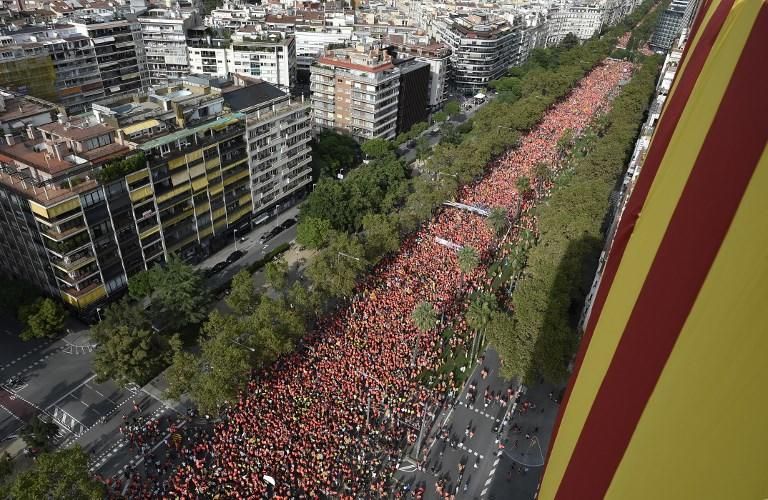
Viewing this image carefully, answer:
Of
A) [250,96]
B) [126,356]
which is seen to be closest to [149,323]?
[126,356]

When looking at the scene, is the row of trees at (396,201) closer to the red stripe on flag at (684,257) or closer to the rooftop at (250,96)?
the rooftop at (250,96)

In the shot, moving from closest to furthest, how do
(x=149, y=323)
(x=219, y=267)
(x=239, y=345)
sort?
(x=239, y=345) → (x=149, y=323) → (x=219, y=267)

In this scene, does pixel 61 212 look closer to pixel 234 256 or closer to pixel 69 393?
pixel 69 393

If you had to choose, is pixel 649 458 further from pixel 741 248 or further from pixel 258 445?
pixel 258 445

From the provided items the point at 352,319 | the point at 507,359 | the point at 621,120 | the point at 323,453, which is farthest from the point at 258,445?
the point at 621,120

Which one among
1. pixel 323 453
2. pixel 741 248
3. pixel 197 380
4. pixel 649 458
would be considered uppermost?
pixel 741 248

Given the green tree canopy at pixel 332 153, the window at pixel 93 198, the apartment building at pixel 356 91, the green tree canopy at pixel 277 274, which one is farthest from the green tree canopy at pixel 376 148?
the window at pixel 93 198
